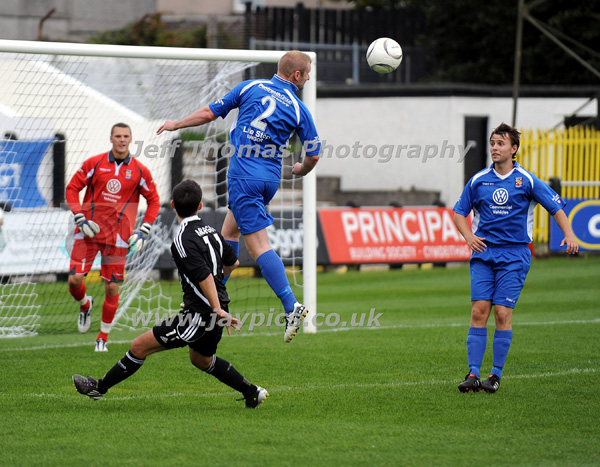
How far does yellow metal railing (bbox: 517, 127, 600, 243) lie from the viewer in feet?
64.8

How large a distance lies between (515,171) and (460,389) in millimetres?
1861

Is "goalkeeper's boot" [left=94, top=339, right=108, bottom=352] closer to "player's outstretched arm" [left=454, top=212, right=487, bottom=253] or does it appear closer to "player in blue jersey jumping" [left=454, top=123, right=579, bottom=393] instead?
"player in blue jersey jumping" [left=454, top=123, right=579, bottom=393]

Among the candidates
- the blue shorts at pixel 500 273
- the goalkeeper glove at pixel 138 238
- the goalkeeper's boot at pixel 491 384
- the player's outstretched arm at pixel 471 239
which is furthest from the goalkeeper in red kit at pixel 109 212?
the goalkeeper's boot at pixel 491 384

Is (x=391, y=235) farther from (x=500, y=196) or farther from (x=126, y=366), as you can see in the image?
(x=126, y=366)

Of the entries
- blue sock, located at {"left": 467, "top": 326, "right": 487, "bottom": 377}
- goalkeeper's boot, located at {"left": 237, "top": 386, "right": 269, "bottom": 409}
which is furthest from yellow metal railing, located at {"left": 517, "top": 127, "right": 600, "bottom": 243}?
goalkeeper's boot, located at {"left": 237, "top": 386, "right": 269, "bottom": 409}

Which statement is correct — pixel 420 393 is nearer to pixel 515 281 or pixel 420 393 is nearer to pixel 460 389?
pixel 460 389

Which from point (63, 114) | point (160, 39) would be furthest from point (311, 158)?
point (160, 39)

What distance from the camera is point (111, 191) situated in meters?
9.44

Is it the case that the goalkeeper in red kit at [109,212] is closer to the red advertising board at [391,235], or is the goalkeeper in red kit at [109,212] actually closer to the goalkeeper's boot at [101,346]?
the goalkeeper's boot at [101,346]

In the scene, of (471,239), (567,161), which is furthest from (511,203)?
(567,161)

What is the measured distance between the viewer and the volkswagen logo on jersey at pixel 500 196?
7184 millimetres

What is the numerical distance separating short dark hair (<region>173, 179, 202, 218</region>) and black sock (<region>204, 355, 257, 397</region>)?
3.68ft

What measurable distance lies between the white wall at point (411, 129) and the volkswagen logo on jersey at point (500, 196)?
49.2 ft

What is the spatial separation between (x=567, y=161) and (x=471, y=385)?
14590 millimetres
